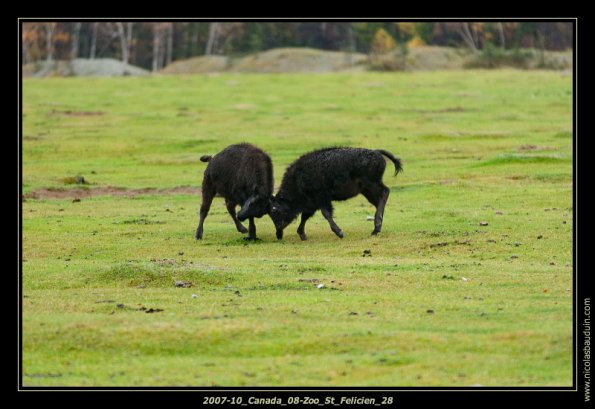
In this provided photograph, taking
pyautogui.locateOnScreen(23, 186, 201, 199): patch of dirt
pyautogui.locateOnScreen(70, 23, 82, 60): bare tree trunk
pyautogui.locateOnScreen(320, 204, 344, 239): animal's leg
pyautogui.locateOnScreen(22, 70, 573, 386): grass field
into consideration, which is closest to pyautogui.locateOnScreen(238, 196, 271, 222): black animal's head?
pyautogui.locateOnScreen(22, 70, 573, 386): grass field

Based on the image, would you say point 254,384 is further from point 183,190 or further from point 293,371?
point 183,190

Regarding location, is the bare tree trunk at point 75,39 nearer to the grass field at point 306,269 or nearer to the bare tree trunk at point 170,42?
the bare tree trunk at point 170,42

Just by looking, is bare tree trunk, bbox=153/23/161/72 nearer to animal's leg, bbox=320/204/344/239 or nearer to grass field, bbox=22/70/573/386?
grass field, bbox=22/70/573/386

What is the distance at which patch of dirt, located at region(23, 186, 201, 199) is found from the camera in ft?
94.7

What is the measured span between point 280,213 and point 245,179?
0.93 meters

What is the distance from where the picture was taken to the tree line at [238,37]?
94250 mm

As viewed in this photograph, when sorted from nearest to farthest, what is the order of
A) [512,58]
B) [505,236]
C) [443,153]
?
1. [505,236]
2. [443,153]
3. [512,58]

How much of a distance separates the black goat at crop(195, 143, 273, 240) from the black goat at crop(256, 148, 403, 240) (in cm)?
37

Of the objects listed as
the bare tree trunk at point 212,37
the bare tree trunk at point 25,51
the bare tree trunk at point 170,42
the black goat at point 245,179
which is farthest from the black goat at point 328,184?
the bare tree trunk at point 25,51

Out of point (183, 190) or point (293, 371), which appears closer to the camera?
point (293, 371)

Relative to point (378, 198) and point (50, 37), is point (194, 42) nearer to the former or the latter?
point (50, 37)

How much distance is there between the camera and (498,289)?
1478 cm
